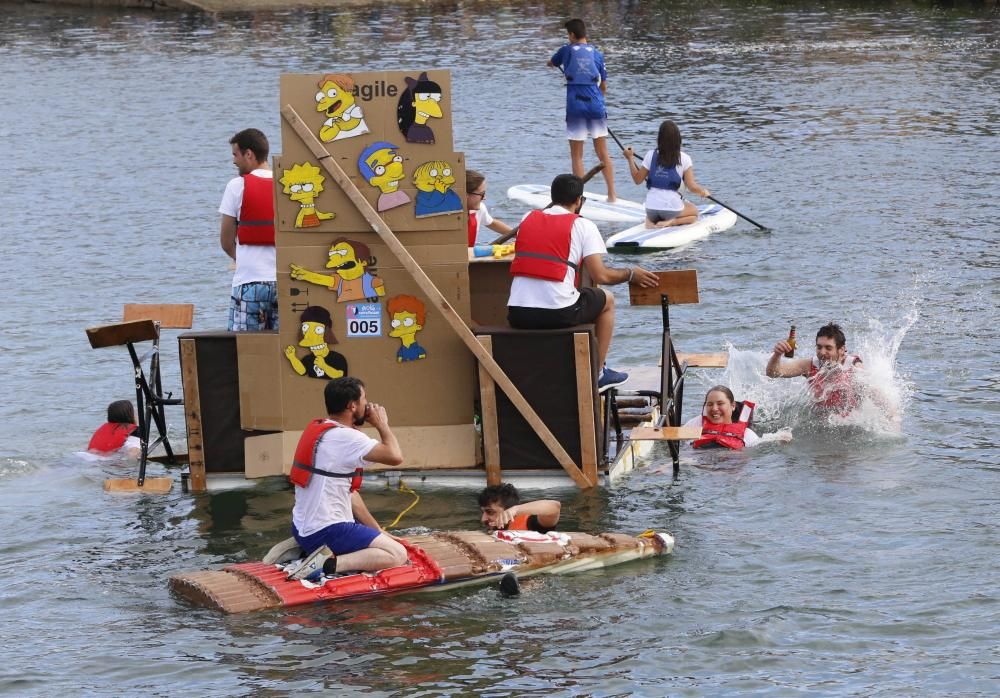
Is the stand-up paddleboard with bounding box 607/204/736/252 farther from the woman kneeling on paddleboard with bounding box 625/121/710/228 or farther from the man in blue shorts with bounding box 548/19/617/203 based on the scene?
the man in blue shorts with bounding box 548/19/617/203

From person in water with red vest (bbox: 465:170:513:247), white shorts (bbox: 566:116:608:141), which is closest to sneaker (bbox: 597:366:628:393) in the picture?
person in water with red vest (bbox: 465:170:513:247)

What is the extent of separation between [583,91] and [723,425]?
9653 mm

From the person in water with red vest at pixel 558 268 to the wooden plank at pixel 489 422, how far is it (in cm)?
39

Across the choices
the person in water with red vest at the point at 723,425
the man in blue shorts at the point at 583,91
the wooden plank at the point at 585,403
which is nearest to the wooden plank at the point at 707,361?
the person in water with red vest at the point at 723,425

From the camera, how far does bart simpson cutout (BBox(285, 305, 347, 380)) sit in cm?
1096

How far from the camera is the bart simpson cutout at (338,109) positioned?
10656 millimetres

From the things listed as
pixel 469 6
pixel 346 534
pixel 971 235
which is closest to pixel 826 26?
pixel 469 6

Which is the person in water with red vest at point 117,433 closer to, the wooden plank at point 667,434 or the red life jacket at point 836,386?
the wooden plank at point 667,434

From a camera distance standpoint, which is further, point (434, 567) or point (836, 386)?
point (836, 386)

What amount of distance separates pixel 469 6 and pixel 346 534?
123 ft

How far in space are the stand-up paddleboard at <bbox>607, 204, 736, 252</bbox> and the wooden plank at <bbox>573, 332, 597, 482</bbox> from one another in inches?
333

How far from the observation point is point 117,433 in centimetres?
1275

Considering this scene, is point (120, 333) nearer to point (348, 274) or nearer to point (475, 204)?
point (348, 274)

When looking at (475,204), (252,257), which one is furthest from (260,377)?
(475,204)
